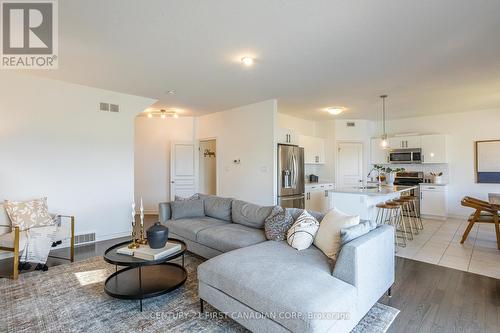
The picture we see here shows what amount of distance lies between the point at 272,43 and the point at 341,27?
28.8 inches

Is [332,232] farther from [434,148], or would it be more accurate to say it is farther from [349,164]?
[434,148]

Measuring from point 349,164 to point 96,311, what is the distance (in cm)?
665

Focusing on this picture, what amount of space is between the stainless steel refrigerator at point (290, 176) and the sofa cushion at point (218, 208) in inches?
65.1

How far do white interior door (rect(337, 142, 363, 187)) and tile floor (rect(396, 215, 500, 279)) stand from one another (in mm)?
2238

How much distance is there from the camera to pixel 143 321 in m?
2.16

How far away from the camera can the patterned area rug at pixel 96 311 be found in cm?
208

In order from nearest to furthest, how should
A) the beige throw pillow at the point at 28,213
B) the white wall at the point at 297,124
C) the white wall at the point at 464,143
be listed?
the beige throw pillow at the point at 28,213, the white wall at the point at 464,143, the white wall at the point at 297,124

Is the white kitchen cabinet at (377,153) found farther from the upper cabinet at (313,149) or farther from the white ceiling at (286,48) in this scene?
the white ceiling at (286,48)

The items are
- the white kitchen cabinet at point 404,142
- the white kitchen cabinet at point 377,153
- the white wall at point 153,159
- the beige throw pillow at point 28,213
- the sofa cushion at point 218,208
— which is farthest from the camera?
the white kitchen cabinet at point 377,153

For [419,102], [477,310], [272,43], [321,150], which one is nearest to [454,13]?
[272,43]

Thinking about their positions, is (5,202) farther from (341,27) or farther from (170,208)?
(341,27)

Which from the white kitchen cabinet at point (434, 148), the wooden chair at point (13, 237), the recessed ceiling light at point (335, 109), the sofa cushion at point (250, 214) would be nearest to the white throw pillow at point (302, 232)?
the sofa cushion at point (250, 214)

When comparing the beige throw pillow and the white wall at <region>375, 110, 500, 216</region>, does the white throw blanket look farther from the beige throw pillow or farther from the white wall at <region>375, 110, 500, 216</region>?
the white wall at <region>375, 110, 500, 216</region>

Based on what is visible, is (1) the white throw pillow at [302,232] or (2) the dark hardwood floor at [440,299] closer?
(2) the dark hardwood floor at [440,299]
